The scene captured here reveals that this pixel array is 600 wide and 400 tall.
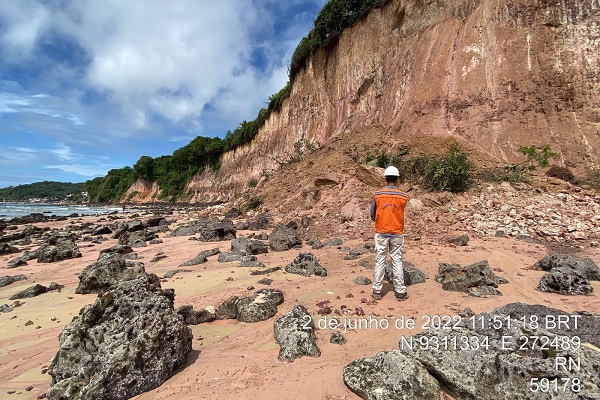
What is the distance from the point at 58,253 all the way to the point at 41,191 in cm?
15573

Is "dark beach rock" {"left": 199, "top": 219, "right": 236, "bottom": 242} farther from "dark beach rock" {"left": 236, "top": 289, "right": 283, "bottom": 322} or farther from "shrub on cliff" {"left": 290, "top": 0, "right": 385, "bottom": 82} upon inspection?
"shrub on cliff" {"left": 290, "top": 0, "right": 385, "bottom": 82}

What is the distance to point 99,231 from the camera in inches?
589

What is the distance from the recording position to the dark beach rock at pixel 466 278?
15.4 feet

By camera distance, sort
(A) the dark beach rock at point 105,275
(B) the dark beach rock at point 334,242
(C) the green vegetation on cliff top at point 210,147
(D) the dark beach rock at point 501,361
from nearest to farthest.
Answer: (D) the dark beach rock at point 501,361, (A) the dark beach rock at point 105,275, (B) the dark beach rock at point 334,242, (C) the green vegetation on cliff top at point 210,147

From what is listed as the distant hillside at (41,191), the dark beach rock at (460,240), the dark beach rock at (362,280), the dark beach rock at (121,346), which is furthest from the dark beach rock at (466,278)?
the distant hillside at (41,191)

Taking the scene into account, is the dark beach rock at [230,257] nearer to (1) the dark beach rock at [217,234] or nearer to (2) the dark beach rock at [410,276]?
(1) the dark beach rock at [217,234]

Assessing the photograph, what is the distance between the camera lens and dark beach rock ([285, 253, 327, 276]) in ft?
19.3

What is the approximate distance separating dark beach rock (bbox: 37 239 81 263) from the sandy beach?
1.36 meters

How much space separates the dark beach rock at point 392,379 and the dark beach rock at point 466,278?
107 inches

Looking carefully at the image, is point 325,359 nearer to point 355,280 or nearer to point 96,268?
point 355,280

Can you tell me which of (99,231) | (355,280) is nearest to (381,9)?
(355,280)

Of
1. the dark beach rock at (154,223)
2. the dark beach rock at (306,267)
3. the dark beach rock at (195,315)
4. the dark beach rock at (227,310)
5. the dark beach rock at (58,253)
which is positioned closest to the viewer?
the dark beach rock at (195,315)

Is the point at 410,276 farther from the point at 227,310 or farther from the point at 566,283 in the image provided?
the point at 227,310

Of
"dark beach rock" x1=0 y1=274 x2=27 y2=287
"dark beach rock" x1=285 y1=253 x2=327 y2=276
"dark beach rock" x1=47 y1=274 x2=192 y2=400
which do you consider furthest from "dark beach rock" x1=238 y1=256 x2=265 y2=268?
"dark beach rock" x1=0 y1=274 x2=27 y2=287
